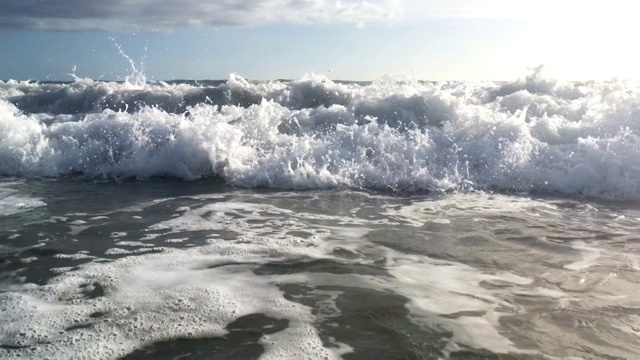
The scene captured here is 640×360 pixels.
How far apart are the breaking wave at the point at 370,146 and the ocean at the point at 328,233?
43 millimetres

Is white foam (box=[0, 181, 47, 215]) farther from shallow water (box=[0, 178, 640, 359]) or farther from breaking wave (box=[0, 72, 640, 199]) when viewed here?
breaking wave (box=[0, 72, 640, 199])

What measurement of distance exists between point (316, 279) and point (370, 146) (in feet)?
19.0

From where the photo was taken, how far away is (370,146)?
1008cm

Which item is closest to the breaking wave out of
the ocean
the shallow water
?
the ocean

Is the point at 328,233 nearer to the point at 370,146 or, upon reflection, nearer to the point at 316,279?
the point at 316,279

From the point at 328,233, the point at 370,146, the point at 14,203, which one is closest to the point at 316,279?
the point at 328,233

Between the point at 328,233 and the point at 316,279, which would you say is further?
the point at 328,233

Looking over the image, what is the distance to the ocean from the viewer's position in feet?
11.7

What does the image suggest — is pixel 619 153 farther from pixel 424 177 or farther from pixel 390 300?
pixel 390 300

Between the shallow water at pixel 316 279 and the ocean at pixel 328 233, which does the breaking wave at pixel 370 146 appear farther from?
the shallow water at pixel 316 279

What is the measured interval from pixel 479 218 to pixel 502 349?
3460 mm

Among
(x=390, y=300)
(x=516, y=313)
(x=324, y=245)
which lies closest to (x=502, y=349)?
(x=516, y=313)

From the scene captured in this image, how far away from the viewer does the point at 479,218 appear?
6.69 meters

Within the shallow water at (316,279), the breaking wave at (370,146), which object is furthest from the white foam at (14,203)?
the breaking wave at (370,146)
